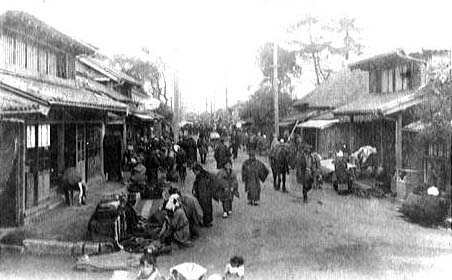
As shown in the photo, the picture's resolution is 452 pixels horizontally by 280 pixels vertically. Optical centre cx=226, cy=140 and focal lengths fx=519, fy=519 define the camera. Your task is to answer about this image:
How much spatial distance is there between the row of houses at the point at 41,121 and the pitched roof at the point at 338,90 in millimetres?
14333

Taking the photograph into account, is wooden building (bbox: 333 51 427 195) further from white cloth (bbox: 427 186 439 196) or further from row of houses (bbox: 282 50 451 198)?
white cloth (bbox: 427 186 439 196)

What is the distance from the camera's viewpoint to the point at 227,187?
1348 cm

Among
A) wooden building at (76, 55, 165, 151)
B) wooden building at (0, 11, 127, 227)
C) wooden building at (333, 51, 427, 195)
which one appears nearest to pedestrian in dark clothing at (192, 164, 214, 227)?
wooden building at (0, 11, 127, 227)

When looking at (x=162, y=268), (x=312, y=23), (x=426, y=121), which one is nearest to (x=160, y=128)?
(x=312, y=23)

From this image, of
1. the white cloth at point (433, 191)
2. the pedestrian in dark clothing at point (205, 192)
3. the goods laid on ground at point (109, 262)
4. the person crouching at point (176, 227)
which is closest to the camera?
the goods laid on ground at point (109, 262)

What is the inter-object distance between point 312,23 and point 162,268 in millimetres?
26598

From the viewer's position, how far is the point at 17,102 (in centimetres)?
1021

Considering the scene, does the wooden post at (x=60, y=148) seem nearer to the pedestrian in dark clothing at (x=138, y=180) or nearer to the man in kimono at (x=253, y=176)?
the pedestrian in dark clothing at (x=138, y=180)

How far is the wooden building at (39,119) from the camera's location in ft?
35.8

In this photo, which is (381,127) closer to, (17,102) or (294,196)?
(294,196)

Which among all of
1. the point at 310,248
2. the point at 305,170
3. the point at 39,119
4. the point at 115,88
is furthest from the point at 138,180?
the point at 115,88

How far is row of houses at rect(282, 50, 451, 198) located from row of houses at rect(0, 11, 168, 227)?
30.2 feet

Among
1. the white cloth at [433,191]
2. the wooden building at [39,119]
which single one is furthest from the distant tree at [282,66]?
the white cloth at [433,191]

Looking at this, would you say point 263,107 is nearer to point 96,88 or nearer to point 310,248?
point 96,88
